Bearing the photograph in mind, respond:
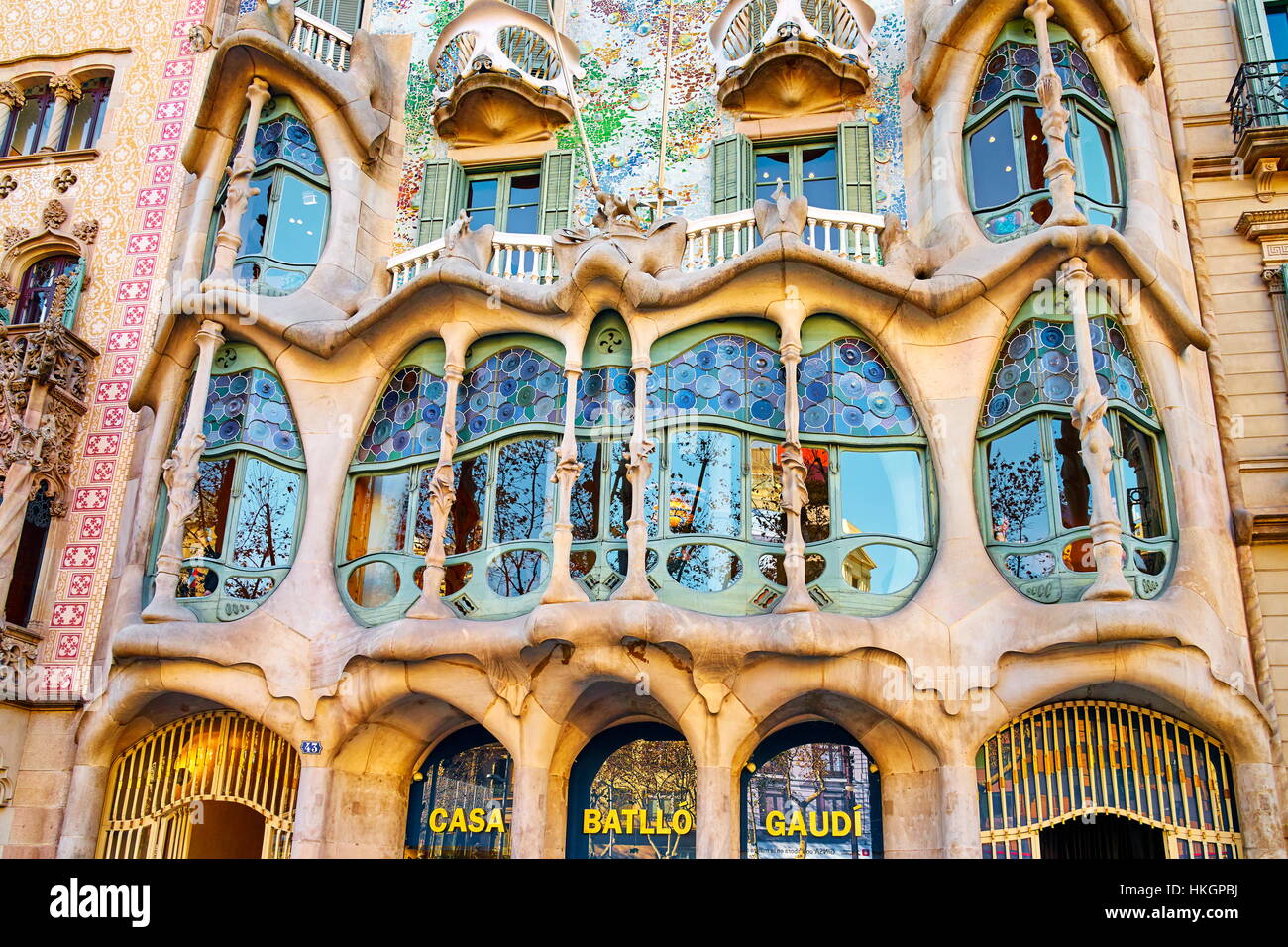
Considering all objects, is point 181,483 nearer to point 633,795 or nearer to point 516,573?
point 516,573

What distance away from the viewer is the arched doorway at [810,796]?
11.5 m

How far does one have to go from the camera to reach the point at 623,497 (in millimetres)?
11703

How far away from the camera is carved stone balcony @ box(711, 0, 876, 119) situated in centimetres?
1350

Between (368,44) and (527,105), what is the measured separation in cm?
241

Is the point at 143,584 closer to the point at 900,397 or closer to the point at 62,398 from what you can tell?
the point at 62,398

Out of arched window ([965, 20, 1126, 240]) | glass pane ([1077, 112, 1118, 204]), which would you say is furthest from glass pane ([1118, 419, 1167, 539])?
glass pane ([1077, 112, 1118, 204])

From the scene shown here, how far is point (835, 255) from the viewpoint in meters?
11.7

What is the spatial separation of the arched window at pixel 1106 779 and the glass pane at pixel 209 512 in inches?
332

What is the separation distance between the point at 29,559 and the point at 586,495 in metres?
7.05

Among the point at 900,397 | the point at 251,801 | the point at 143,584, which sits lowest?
the point at 251,801

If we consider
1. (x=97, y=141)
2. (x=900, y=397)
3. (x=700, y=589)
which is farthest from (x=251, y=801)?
(x=97, y=141)

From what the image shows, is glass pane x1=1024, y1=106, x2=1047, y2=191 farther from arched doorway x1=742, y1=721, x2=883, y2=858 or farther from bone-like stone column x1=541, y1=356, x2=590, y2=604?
arched doorway x1=742, y1=721, x2=883, y2=858

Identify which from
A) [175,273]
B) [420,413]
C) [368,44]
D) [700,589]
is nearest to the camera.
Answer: [700,589]

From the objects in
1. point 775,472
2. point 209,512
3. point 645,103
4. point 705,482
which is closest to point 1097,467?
point 775,472
